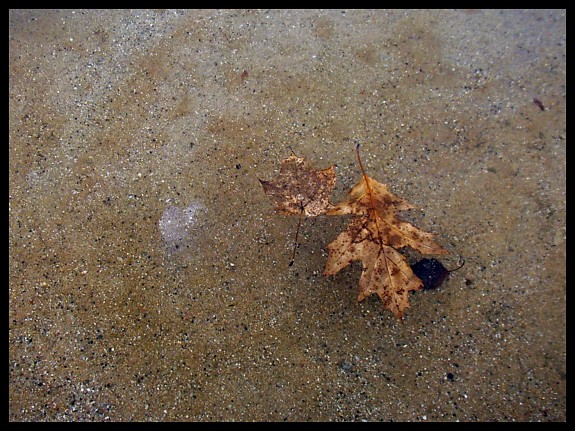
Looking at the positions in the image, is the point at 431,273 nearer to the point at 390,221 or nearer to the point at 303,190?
the point at 390,221

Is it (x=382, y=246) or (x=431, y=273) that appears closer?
(x=382, y=246)

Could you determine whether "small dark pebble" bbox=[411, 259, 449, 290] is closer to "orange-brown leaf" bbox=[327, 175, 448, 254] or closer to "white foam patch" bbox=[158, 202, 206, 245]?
"orange-brown leaf" bbox=[327, 175, 448, 254]

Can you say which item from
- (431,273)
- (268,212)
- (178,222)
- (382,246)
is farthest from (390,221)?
(178,222)

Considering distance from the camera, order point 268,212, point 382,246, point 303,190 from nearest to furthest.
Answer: point 382,246, point 303,190, point 268,212

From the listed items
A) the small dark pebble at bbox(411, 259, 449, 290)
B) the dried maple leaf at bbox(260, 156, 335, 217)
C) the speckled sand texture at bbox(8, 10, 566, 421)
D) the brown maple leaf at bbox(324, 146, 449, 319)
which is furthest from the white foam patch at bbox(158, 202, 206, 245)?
the small dark pebble at bbox(411, 259, 449, 290)

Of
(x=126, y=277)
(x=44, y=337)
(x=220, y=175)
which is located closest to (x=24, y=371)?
(x=44, y=337)

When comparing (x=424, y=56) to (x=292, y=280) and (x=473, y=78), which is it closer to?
(x=473, y=78)
